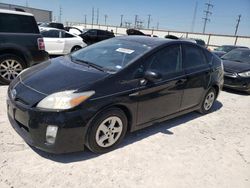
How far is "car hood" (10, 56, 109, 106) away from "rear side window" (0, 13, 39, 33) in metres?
2.62

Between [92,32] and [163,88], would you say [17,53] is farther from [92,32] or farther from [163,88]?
[92,32]

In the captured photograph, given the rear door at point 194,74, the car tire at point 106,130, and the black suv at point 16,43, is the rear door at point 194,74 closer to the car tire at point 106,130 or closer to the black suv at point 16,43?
the car tire at point 106,130

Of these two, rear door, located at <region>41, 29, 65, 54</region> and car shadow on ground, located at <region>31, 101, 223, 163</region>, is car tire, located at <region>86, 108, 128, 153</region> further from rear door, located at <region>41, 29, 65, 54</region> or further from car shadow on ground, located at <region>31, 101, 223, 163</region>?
rear door, located at <region>41, 29, 65, 54</region>

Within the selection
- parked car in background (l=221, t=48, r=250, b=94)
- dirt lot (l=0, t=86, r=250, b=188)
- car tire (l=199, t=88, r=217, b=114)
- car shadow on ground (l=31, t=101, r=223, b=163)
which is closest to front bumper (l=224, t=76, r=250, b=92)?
parked car in background (l=221, t=48, r=250, b=94)

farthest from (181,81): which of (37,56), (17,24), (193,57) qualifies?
(17,24)

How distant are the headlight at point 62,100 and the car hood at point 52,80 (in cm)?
7

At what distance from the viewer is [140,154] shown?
139 inches

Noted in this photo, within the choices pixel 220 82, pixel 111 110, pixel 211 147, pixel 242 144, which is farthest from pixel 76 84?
pixel 220 82

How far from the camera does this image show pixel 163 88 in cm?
394

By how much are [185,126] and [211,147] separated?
794 millimetres

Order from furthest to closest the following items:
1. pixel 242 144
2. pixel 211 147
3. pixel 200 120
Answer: pixel 200 120 → pixel 242 144 → pixel 211 147

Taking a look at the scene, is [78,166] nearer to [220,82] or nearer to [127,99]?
[127,99]

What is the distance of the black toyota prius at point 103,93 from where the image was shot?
296cm

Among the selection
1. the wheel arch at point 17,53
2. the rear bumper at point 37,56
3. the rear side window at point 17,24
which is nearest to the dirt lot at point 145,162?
the wheel arch at point 17,53
